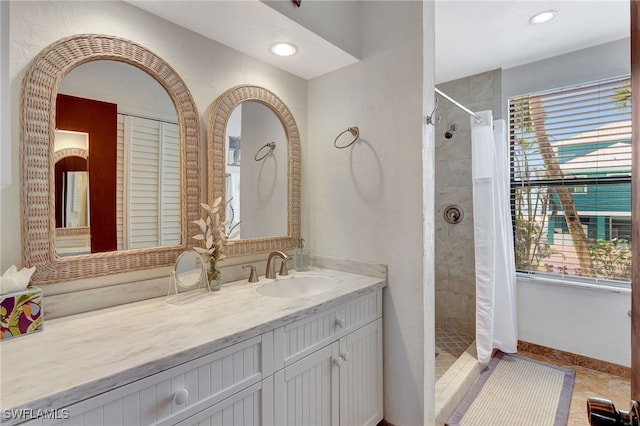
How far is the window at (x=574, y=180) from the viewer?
2326 millimetres

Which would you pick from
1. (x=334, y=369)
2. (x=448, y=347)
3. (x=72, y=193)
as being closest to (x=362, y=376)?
(x=334, y=369)

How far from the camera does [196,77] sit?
159 cm

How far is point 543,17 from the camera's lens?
2.03 meters

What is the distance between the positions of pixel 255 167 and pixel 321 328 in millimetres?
1032

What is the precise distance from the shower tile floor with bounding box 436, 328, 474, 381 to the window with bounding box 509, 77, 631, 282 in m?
0.84

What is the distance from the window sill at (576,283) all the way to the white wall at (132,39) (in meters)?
2.39

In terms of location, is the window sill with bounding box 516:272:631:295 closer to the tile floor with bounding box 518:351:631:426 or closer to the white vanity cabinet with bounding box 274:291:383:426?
the tile floor with bounding box 518:351:631:426

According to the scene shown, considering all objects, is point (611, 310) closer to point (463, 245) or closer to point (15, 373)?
point (463, 245)

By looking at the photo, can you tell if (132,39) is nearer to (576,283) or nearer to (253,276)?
(253,276)

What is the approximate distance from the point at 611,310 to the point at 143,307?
3147 millimetres

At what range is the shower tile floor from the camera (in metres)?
2.34

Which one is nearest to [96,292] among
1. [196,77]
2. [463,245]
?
[196,77]

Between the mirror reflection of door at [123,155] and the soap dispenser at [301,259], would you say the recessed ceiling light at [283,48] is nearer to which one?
the mirror reflection of door at [123,155]

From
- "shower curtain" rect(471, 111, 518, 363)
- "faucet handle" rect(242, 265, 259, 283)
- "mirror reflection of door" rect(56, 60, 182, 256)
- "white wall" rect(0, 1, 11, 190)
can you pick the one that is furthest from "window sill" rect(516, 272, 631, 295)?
"white wall" rect(0, 1, 11, 190)
